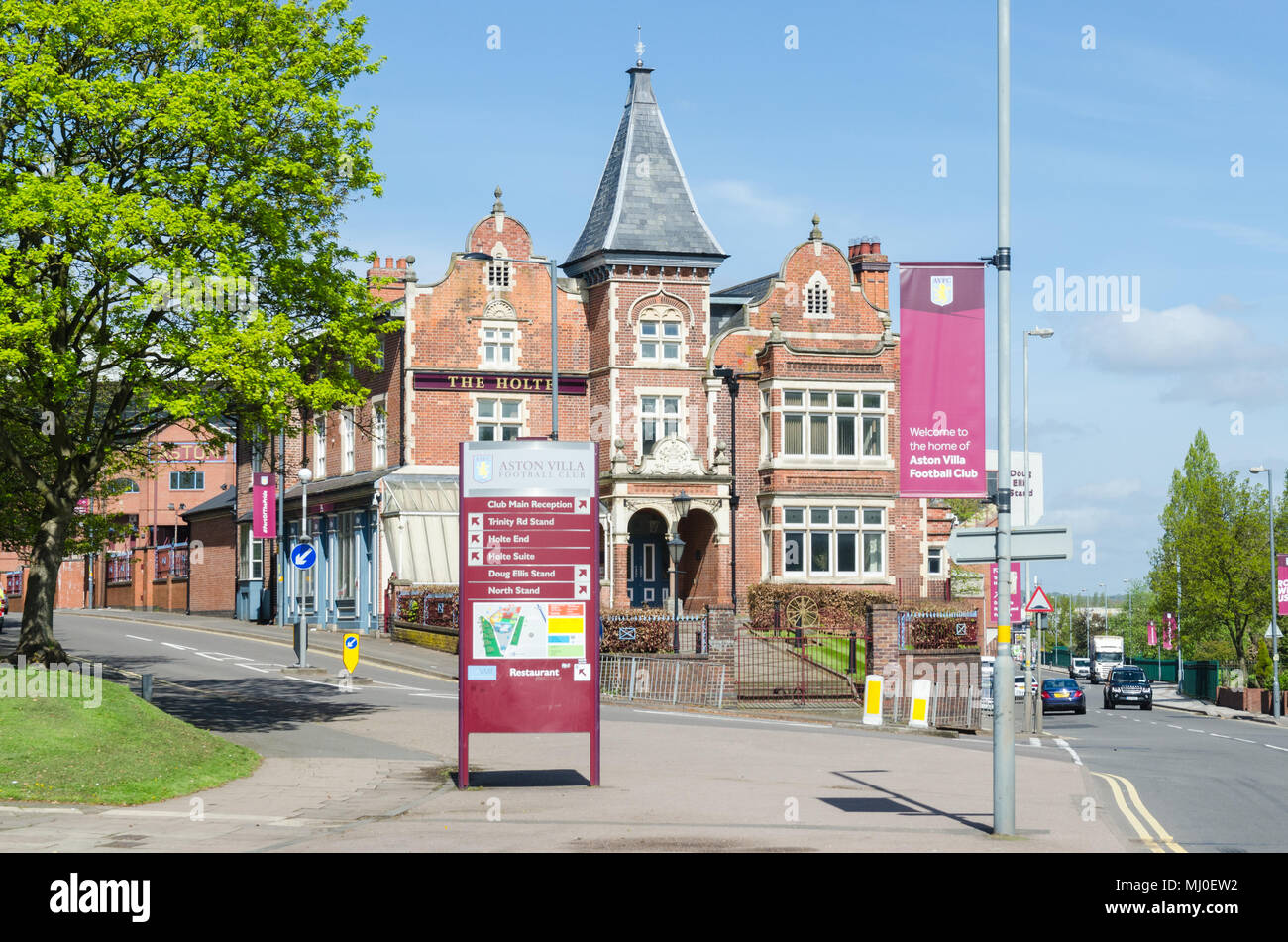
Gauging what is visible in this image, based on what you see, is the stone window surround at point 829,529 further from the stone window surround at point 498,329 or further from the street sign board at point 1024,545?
the street sign board at point 1024,545

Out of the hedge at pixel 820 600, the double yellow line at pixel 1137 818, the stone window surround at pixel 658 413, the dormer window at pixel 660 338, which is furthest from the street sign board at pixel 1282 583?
the double yellow line at pixel 1137 818

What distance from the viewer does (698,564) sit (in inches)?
1875

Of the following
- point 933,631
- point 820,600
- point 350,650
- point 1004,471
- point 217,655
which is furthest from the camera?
Result: point 820,600

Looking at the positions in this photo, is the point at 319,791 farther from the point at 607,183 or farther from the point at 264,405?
the point at 607,183

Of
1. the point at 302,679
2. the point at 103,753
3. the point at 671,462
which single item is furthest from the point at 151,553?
the point at 103,753

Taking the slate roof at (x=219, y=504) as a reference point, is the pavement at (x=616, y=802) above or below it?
below

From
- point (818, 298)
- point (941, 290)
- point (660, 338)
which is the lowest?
point (941, 290)

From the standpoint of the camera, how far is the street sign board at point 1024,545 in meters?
14.6

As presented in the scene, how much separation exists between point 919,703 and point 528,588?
1448 centimetres

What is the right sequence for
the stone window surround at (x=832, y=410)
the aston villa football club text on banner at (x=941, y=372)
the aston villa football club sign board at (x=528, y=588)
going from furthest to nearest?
the stone window surround at (x=832, y=410), the aston villa football club sign board at (x=528, y=588), the aston villa football club text on banner at (x=941, y=372)

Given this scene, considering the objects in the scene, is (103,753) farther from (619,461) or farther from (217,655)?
(619,461)

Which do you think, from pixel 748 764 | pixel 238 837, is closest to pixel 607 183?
pixel 748 764

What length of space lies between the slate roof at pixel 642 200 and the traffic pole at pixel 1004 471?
107 feet

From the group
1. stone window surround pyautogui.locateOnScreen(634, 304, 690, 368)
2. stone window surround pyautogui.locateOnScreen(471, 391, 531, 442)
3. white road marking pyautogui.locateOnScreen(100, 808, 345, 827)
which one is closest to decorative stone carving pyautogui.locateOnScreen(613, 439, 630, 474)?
stone window surround pyautogui.locateOnScreen(634, 304, 690, 368)
